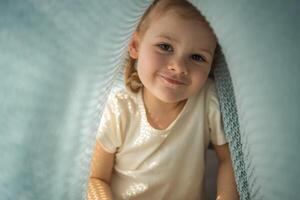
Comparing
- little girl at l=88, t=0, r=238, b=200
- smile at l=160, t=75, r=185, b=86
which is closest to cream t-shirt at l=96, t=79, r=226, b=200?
little girl at l=88, t=0, r=238, b=200

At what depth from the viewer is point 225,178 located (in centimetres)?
98

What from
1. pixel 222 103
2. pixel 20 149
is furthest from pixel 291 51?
pixel 222 103

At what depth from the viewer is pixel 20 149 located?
1.66ft

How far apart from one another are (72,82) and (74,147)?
0.29 ft

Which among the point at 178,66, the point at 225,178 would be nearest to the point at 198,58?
the point at 178,66

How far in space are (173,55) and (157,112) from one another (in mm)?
187

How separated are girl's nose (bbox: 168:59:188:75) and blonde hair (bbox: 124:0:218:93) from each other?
Answer: 83mm

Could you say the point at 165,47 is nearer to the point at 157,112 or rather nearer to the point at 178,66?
the point at 178,66

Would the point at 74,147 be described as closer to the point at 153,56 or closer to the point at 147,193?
the point at 153,56

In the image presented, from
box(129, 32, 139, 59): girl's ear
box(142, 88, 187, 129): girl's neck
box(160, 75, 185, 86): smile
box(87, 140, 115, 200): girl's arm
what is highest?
box(129, 32, 139, 59): girl's ear

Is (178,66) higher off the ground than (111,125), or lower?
higher

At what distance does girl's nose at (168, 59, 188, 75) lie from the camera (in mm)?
828

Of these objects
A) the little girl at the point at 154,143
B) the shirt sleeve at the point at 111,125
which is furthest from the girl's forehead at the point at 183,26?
the shirt sleeve at the point at 111,125

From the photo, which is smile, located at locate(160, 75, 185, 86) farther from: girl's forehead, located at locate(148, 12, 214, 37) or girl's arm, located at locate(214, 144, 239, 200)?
girl's arm, located at locate(214, 144, 239, 200)
